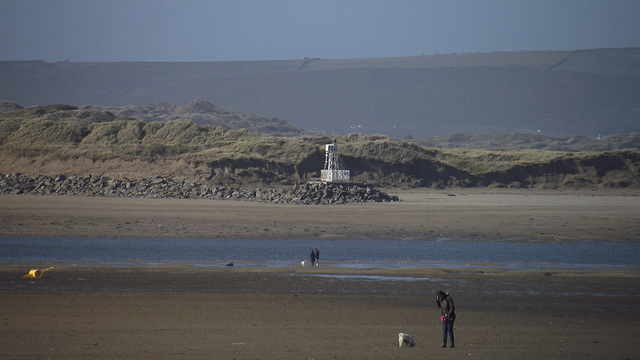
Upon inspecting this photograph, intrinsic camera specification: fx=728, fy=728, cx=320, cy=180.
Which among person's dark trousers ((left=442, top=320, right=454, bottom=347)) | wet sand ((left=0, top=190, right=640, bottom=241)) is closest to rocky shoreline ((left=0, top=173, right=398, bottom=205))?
wet sand ((left=0, top=190, right=640, bottom=241))

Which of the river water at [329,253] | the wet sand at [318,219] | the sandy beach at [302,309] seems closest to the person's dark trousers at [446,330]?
the sandy beach at [302,309]

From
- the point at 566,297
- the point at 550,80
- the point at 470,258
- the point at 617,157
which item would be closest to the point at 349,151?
the point at 617,157

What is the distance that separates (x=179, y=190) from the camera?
123 feet

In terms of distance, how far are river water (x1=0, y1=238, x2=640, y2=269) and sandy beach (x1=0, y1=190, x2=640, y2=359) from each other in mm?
964

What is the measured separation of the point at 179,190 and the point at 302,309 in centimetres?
2430

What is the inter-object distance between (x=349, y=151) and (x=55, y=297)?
128ft

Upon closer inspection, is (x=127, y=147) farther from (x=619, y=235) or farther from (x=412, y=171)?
(x=619, y=235)

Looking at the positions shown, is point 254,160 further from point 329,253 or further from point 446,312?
point 446,312

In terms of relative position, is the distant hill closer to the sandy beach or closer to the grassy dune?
the grassy dune

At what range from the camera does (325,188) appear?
1462 inches

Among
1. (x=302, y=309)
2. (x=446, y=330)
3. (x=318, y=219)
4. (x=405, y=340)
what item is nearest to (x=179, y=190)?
(x=318, y=219)

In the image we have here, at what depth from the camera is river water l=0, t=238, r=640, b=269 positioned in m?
20.7

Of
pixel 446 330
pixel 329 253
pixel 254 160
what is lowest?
pixel 446 330

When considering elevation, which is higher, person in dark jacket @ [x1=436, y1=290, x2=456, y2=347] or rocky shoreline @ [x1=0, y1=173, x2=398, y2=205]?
rocky shoreline @ [x1=0, y1=173, x2=398, y2=205]
